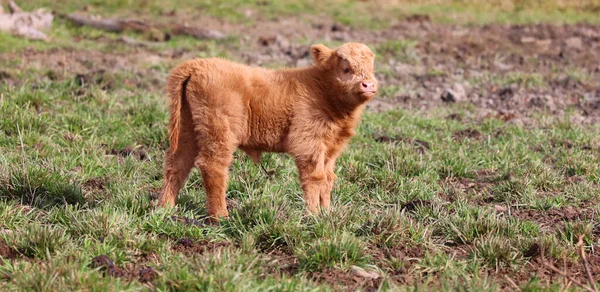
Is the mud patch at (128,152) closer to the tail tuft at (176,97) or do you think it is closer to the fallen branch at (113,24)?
the tail tuft at (176,97)

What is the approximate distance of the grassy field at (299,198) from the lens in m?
5.17

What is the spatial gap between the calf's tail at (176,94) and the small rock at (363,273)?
1.68m

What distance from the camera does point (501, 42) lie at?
637 inches

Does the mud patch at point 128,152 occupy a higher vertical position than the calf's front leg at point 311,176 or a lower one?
lower

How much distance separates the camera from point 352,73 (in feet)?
20.1

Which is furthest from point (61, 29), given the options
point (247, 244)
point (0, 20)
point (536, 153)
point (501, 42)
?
point (247, 244)

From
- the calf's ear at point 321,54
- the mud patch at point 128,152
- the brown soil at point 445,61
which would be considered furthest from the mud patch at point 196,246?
the brown soil at point 445,61

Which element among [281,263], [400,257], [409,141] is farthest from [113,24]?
[400,257]

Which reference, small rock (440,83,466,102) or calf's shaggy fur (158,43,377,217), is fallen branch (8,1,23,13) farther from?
calf's shaggy fur (158,43,377,217)

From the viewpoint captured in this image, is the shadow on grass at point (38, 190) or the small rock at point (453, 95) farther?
the small rock at point (453, 95)

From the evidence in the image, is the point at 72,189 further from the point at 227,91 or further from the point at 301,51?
the point at 301,51

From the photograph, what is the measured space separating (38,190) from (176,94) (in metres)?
1.47

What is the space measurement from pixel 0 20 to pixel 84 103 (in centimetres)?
559

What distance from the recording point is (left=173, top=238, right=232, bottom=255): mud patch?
219 inches
